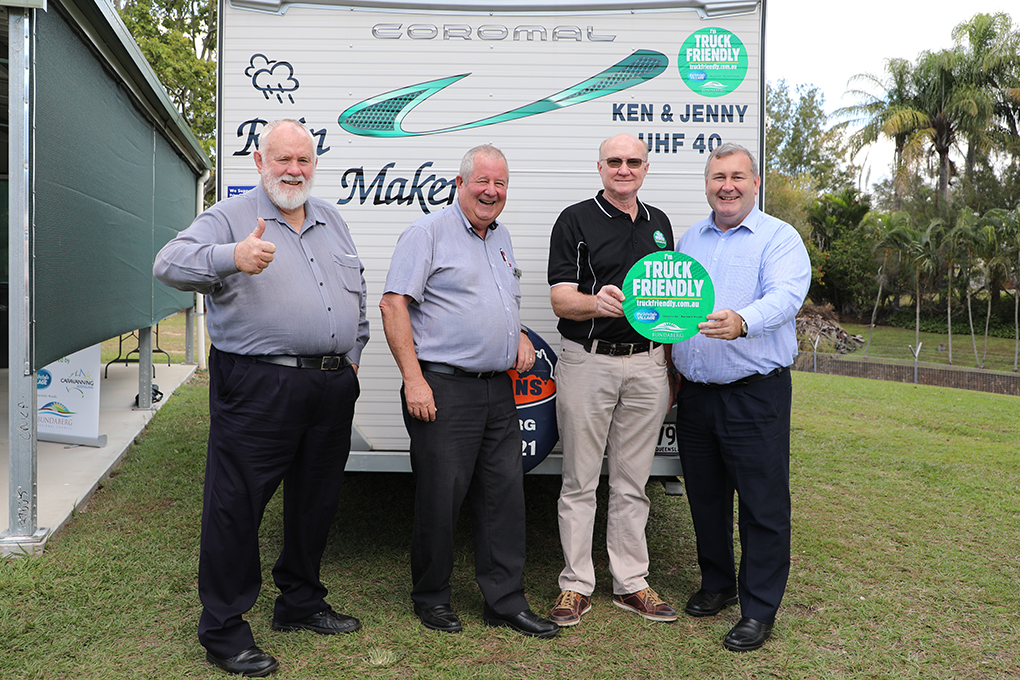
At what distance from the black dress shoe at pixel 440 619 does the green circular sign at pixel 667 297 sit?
4.65 ft

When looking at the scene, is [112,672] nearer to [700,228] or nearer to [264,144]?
[264,144]

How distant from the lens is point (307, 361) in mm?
2879

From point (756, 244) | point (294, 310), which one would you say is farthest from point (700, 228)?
point (294, 310)

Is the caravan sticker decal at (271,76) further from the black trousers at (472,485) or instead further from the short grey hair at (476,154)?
the black trousers at (472,485)

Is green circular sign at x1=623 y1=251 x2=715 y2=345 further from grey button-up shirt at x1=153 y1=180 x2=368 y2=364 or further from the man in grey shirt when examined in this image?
grey button-up shirt at x1=153 y1=180 x2=368 y2=364

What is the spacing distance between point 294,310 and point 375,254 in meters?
0.88

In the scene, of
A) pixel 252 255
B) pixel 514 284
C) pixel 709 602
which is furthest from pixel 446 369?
pixel 709 602

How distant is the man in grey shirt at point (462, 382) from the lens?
3.08m

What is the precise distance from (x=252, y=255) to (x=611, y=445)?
1736mm

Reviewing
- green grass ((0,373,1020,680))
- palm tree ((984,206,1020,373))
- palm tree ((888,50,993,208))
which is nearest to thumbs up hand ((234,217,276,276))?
green grass ((0,373,1020,680))

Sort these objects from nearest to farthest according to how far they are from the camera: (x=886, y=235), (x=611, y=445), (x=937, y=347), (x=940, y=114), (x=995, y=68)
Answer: (x=611, y=445) < (x=886, y=235) < (x=937, y=347) < (x=995, y=68) < (x=940, y=114)

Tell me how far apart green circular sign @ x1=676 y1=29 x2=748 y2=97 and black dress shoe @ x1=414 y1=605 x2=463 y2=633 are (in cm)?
261

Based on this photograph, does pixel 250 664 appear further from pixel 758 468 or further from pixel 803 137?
pixel 803 137

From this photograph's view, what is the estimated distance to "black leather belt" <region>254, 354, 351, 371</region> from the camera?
2824 millimetres
